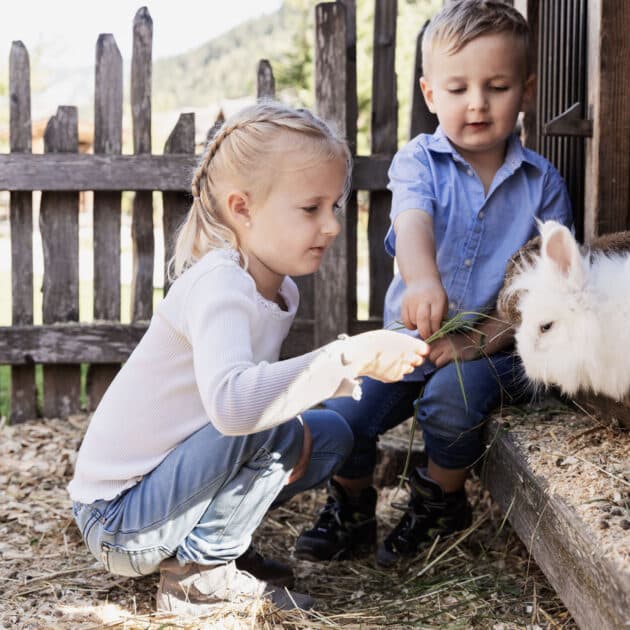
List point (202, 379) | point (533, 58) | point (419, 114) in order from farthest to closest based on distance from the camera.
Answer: point (419, 114) < point (533, 58) < point (202, 379)

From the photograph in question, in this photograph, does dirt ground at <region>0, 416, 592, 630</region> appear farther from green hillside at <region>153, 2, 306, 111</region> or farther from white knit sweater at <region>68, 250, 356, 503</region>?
green hillside at <region>153, 2, 306, 111</region>

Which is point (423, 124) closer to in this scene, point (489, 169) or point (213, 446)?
point (489, 169)

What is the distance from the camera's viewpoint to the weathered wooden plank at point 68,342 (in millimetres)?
4555

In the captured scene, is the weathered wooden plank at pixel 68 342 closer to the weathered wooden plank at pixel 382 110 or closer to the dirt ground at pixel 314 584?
the dirt ground at pixel 314 584

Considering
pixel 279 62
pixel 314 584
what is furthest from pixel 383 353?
pixel 279 62

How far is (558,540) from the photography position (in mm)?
2062

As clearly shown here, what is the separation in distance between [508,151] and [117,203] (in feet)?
7.53

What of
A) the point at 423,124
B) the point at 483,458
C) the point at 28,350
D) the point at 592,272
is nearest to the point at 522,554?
the point at 483,458

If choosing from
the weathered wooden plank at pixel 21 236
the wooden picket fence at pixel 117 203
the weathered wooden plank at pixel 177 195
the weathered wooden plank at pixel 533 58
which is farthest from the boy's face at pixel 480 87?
the weathered wooden plank at pixel 21 236

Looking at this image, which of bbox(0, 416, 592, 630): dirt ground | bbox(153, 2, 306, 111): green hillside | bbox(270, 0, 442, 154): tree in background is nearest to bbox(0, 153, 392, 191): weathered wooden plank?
bbox(0, 416, 592, 630): dirt ground

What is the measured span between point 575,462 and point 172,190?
278cm

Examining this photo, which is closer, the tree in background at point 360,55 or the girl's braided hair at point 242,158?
the girl's braided hair at point 242,158

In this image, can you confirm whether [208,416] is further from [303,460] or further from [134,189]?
[134,189]

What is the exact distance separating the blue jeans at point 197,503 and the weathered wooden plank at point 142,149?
235cm
